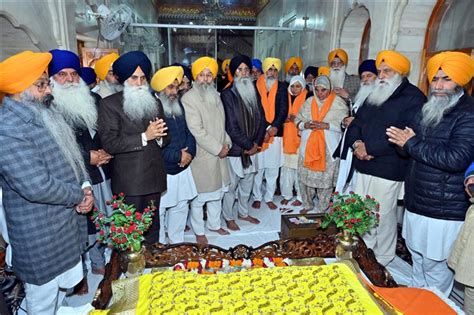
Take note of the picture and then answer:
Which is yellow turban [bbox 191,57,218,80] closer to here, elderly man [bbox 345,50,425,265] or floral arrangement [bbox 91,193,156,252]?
elderly man [bbox 345,50,425,265]

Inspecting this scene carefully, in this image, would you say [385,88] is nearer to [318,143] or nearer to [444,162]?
[444,162]

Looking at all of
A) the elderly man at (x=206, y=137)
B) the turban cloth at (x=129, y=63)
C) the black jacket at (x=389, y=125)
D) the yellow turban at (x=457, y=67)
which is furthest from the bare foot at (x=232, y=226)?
the yellow turban at (x=457, y=67)

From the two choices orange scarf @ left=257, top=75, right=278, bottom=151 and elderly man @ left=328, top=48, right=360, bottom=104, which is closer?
orange scarf @ left=257, top=75, right=278, bottom=151

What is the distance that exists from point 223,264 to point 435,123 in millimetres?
1759

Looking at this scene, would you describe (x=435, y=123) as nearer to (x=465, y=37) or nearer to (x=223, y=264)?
(x=223, y=264)

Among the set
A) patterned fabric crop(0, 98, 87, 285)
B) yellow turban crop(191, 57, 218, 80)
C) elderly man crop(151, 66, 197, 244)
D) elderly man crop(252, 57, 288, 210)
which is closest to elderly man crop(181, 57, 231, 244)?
yellow turban crop(191, 57, 218, 80)

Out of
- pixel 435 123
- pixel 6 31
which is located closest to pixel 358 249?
pixel 435 123

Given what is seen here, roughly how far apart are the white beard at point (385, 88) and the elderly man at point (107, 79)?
2.46m

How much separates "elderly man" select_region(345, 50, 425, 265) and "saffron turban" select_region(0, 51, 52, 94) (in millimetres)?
2572

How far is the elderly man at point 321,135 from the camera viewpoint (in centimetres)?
404

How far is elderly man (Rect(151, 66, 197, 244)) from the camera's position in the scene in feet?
9.93

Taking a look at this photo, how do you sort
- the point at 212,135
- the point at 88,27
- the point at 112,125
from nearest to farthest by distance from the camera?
the point at 112,125
the point at 212,135
the point at 88,27

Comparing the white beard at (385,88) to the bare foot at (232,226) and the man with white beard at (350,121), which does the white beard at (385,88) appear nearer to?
the man with white beard at (350,121)

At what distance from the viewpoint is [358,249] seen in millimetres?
2316
